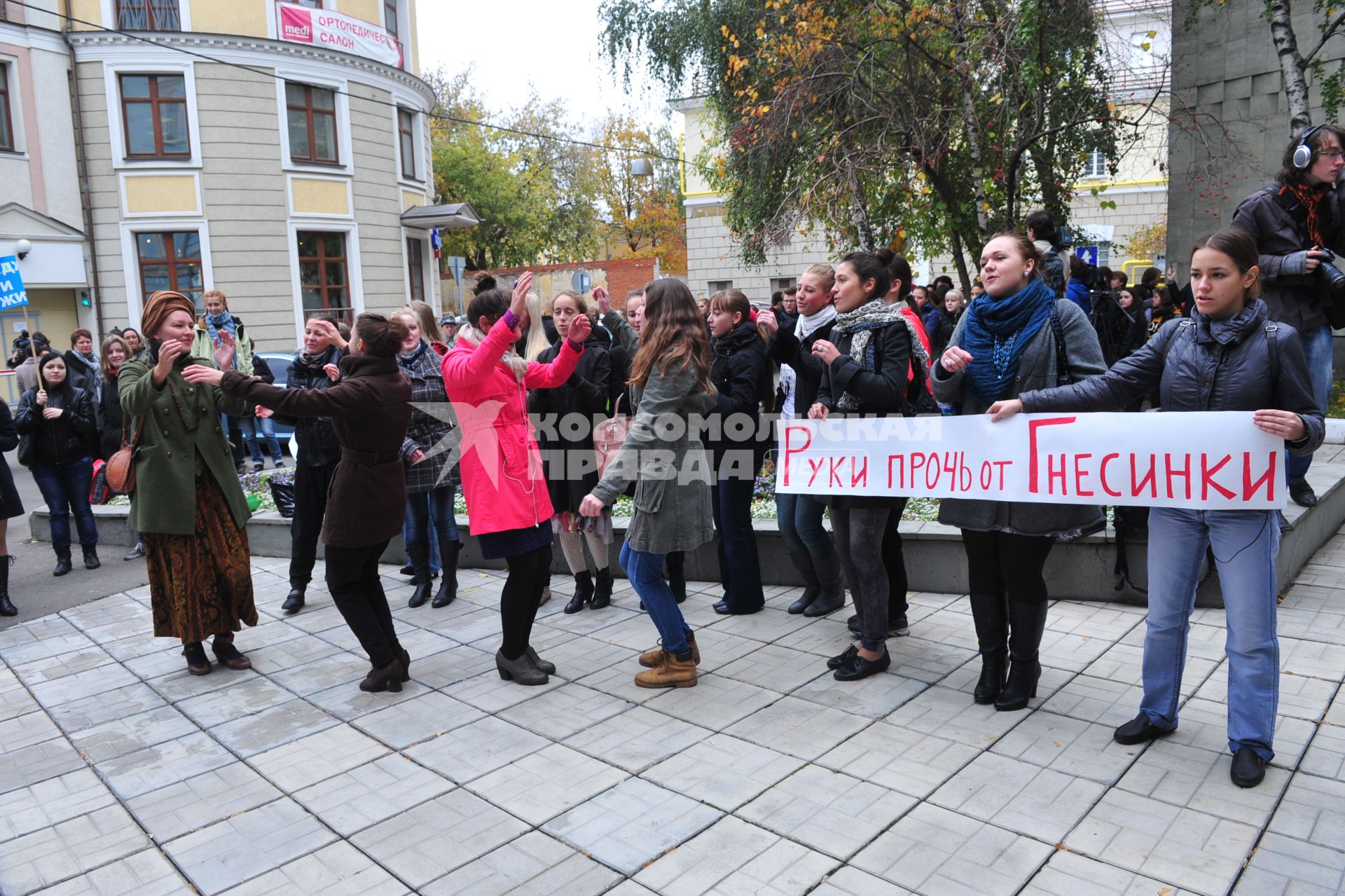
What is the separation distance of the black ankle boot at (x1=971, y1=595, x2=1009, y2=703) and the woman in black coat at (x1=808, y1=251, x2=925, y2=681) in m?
0.49

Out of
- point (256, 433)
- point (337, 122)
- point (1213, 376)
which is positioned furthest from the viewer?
point (337, 122)

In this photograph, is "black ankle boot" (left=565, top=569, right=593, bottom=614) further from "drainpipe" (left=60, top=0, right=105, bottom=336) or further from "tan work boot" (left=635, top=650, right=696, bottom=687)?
"drainpipe" (left=60, top=0, right=105, bottom=336)

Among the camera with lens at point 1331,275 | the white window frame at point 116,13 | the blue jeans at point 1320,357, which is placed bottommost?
the blue jeans at point 1320,357

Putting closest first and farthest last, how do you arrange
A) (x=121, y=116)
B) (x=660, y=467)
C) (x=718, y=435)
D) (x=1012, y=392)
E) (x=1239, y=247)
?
(x=1239, y=247), (x=1012, y=392), (x=660, y=467), (x=718, y=435), (x=121, y=116)

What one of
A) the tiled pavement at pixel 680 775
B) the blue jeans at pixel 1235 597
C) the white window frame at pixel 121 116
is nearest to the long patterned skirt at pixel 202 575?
the tiled pavement at pixel 680 775

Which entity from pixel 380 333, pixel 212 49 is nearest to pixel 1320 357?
pixel 380 333

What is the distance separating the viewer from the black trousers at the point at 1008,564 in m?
4.11

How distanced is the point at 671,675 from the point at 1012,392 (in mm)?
2138

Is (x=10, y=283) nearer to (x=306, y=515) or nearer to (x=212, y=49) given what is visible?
(x=306, y=515)

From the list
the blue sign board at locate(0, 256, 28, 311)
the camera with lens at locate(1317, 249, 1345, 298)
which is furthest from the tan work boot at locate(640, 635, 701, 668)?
the blue sign board at locate(0, 256, 28, 311)

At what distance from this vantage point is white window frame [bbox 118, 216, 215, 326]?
23688 millimetres

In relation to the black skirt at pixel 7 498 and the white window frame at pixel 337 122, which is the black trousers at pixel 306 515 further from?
the white window frame at pixel 337 122

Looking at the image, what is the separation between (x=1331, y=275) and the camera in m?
5.32

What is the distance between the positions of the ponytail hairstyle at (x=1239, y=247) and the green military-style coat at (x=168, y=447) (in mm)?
4591
